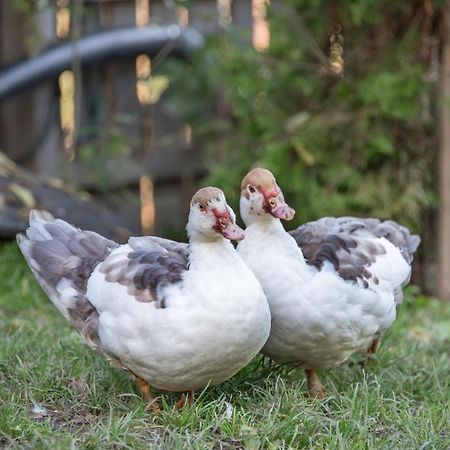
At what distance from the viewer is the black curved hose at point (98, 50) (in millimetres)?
6863

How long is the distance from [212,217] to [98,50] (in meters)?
4.16

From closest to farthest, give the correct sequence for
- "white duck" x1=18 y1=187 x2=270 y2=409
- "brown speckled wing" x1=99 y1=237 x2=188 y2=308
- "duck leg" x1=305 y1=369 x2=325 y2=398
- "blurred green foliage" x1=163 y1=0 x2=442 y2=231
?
"white duck" x1=18 y1=187 x2=270 y2=409 < "brown speckled wing" x1=99 y1=237 x2=188 y2=308 < "duck leg" x1=305 y1=369 x2=325 y2=398 < "blurred green foliage" x1=163 y1=0 x2=442 y2=231

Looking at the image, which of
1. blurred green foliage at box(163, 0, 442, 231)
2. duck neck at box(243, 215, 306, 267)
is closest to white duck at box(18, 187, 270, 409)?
duck neck at box(243, 215, 306, 267)

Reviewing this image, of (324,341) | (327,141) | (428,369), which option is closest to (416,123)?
(327,141)

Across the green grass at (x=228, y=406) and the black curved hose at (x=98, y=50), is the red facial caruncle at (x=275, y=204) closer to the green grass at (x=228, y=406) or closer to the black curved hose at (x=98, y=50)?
the green grass at (x=228, y=406)

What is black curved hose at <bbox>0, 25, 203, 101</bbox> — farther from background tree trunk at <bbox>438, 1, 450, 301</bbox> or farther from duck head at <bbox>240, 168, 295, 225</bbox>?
duck head at <bbox>240, 168, 295, 225</bbox>

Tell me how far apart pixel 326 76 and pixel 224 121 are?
1298 millimetres

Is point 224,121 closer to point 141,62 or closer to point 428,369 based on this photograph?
point 141,62

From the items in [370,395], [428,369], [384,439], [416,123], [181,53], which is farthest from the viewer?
[181,53]

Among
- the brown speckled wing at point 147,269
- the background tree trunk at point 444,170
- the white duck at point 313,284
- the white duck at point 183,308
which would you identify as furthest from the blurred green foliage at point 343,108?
the white duck at point 183,308

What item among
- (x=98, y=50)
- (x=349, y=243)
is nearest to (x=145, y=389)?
(x=349, y=243)

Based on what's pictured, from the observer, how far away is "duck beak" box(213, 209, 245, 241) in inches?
122

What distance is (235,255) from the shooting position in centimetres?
324

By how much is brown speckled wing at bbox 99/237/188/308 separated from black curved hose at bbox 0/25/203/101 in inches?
142
